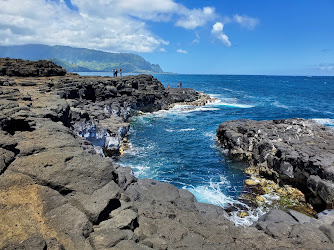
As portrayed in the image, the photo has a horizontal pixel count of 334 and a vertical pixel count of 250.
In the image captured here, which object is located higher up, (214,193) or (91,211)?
(91,211)

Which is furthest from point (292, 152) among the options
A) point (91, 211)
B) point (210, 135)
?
point (91, 211)

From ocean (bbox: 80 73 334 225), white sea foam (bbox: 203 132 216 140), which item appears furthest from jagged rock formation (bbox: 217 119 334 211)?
white sea foam (bbox: 203 132 216 140)

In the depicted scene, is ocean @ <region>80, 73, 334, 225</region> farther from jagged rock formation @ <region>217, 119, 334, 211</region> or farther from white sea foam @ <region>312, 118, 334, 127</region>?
jagged rock formation @ <region>217, 119, 334, 211</region>

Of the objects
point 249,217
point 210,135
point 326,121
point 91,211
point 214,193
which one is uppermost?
point 91,211

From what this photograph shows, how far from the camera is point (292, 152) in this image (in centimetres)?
2145

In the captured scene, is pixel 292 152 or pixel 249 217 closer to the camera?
pixel 249 217

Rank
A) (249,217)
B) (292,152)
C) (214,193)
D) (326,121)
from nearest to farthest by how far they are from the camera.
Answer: (249,217)
(214,193)
(292,152)
(326,121)

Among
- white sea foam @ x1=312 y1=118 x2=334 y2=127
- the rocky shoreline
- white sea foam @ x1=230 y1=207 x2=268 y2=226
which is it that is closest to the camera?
the rocky shoreline

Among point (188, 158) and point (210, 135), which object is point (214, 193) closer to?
point (188, 158)

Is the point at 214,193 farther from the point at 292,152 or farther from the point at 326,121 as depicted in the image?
the point at 326,121

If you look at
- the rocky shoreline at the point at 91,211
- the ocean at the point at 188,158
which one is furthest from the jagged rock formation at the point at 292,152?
the rocky shoreline at the point at 91,211

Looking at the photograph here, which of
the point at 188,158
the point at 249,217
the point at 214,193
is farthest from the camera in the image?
the point at 188,158

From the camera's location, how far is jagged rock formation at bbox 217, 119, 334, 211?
706 inches

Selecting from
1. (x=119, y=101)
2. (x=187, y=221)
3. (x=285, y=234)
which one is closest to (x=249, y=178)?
(x=285, y=234)
